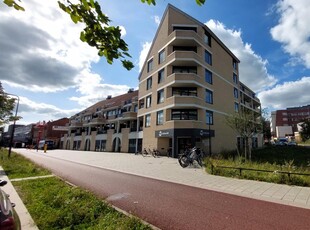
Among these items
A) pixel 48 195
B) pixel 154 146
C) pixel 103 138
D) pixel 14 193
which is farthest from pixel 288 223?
pixel 103 138

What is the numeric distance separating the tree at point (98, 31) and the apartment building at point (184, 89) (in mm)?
23306

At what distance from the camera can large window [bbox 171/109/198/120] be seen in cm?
2756

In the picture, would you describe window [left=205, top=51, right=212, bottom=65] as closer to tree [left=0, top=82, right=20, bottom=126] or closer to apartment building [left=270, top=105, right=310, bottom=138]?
tree [left=0, top=82, right=20, bottom=126]

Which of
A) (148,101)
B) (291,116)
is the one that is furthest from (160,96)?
(291,116)

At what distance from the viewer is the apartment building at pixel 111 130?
1528 inches

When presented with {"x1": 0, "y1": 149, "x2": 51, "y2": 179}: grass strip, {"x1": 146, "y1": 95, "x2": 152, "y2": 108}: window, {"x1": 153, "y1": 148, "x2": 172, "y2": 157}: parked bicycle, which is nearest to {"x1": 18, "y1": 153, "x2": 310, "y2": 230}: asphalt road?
{"x1": 0, "y1": 149, "x2": 51, "y2": 179}: grass strip

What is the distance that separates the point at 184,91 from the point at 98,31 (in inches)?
1025

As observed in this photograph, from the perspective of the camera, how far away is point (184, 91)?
28.9m

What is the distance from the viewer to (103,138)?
4672cm

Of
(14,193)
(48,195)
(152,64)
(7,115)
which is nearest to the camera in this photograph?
(48,195)

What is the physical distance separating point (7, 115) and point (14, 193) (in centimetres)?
1940

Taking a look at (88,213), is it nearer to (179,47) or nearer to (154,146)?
(154,146)

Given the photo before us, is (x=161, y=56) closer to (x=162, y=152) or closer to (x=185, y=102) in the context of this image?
(x=185, y=102)

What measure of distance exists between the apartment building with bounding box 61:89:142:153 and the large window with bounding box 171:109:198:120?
9.12 m
